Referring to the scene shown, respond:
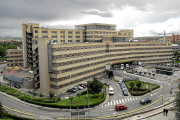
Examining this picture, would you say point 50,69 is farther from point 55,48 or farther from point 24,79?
point 24,79

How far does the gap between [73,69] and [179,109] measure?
4326 cm

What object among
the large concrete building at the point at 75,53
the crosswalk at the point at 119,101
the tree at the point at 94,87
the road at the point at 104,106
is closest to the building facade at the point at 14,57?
the large concrete building at the point at 75,53

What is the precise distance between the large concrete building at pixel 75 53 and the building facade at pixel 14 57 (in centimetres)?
Answer: 1769

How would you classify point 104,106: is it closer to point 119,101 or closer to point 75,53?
point 119,101

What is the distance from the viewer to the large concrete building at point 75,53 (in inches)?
2329

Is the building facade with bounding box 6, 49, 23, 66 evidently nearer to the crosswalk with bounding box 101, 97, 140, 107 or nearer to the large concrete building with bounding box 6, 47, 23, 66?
the large concrete building with bounding box 6, 47, 23, 66

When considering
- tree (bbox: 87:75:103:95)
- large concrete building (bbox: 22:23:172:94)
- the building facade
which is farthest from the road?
Answer: the building facade

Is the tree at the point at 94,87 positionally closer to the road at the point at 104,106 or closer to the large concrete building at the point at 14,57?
the road at the point at 104,106

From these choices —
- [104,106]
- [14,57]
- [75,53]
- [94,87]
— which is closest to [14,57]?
[14,57]

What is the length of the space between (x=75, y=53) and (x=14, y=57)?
63.4 meters

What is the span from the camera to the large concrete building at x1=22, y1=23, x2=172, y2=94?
5916cm

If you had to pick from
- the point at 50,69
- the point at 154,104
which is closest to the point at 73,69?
the point at 50,69

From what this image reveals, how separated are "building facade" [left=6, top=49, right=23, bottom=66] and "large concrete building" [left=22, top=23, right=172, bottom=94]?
1769cm

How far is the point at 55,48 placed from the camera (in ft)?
192
